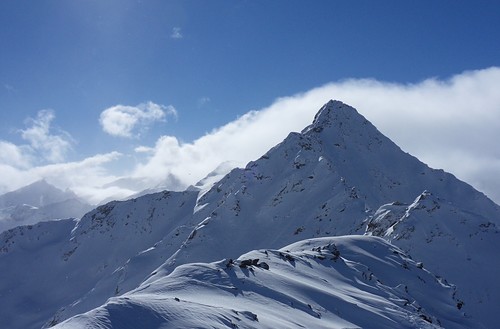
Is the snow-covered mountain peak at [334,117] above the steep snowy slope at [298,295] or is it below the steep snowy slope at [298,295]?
above

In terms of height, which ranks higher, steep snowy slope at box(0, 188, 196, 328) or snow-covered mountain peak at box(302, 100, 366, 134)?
snow-covered mountain peak at box(302, 100, 366, 134)

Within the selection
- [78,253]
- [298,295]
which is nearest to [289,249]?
[298,295]

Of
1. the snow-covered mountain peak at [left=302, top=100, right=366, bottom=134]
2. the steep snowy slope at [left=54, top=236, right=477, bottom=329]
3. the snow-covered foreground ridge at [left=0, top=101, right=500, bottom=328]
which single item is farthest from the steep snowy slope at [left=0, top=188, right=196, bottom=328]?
the steep snowy slope at [left=54, top=236, right=477, bottom=329]

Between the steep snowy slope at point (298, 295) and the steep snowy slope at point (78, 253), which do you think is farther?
the steep snowy slope at point (78, 253)

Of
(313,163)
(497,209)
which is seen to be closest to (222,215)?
(313,163)

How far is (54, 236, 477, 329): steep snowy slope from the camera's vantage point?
1995cm

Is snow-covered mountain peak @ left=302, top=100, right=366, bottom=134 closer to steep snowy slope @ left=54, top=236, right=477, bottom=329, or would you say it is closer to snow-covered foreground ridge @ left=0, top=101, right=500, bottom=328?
snow-covered foreground ridge @ left=0, top=101, right=500, bottom=328

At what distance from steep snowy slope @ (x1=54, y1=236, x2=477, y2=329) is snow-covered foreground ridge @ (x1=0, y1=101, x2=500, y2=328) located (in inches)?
4.9

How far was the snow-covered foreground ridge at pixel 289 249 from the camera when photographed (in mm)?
27953

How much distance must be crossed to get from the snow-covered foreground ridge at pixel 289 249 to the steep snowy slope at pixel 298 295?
4.9 inches

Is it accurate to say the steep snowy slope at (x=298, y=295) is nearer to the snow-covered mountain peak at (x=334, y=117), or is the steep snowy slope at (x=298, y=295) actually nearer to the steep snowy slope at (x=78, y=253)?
the steep snowy slope at (x=78, y=253)

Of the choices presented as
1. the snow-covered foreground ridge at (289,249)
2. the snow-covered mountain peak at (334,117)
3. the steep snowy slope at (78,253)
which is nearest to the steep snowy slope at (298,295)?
the snow-covered foreground ridge at (289,249)

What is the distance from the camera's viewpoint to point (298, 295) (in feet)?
97.8

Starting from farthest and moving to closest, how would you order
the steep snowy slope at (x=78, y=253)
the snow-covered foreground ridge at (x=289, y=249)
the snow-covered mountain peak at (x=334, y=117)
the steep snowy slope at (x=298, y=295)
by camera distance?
the snow-covered mountain peak at (x=334, y=117) → the steep snowy slope at (x=78, y=253) → the snow-covered foreground ridge at (x=289, y=249) → the steep snowy slope at (x=298, y=295)
